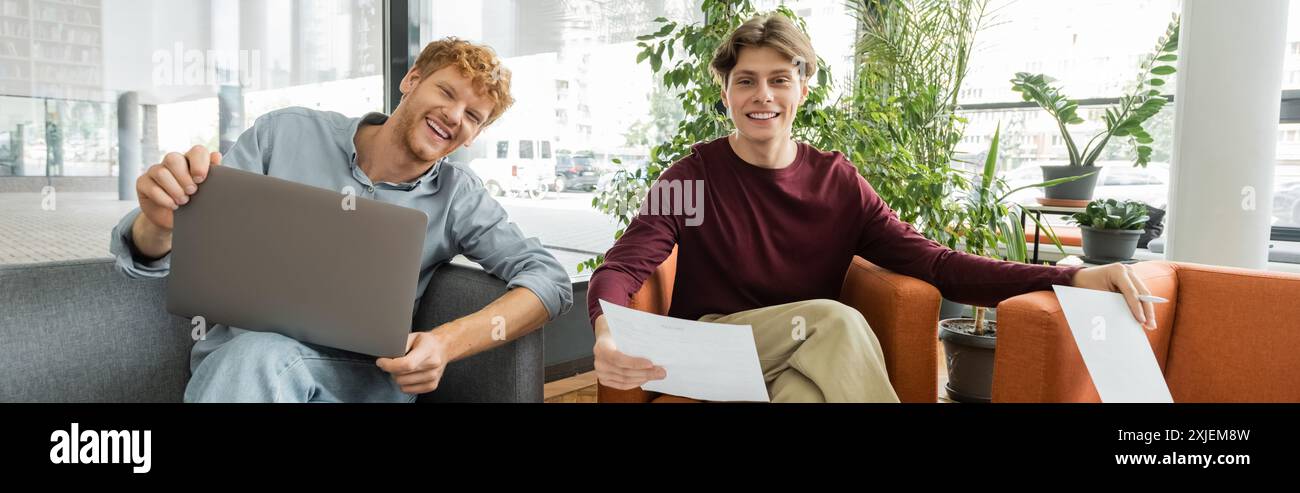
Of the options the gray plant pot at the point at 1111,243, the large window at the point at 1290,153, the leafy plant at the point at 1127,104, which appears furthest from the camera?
the leafy plant at the point at 1127,104

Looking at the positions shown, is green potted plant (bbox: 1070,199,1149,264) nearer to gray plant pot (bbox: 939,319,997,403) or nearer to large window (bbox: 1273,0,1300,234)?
gray plant pot (bbox: 939,319,997,403)

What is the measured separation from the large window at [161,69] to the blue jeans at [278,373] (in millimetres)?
775

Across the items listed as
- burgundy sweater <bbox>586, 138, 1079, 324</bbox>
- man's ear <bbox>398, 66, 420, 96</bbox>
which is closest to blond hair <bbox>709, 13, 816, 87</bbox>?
burgundy sweater <bbox>586, 138, 1079, 324</bbox>

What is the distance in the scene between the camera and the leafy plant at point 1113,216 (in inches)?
116

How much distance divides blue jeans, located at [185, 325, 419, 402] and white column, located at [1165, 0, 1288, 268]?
2.49 metres

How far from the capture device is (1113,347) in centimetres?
127

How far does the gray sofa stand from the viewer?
139 cm

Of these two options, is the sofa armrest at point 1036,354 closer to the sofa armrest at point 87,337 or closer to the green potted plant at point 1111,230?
the sofa armrest at point 87,337

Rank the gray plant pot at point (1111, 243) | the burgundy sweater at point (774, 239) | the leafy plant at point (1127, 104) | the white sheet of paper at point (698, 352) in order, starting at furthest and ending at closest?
1. the leafy plant at point (1127, 104)
2. the gray plant pot at point (1111, 243)
3. the burgundy sweater at point (774, 239)
4. the white sheet of paper at point (698, 352)

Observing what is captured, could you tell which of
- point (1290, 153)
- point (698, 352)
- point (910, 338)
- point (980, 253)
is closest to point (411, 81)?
point (698, 352)

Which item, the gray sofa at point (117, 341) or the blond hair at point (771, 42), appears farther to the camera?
the blond hair at point (771, 42)

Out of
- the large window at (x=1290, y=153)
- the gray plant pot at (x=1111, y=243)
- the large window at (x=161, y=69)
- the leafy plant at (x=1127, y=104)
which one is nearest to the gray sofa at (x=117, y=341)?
the large window at (x=161, y=69)

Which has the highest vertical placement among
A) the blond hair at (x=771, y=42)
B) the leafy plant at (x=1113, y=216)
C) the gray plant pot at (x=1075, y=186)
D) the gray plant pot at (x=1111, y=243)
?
the blond hair at (x=771, y=42)

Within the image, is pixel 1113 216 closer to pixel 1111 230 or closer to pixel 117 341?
pixel 1111 230
